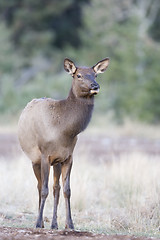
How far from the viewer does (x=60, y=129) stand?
320 inches

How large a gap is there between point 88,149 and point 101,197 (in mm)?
5860

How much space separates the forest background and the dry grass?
12.2 meters

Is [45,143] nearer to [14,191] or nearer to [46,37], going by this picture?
[14,191]

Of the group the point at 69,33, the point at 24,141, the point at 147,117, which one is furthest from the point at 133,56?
the point at 24,141

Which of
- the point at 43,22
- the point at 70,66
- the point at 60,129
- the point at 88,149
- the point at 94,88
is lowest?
the point at 60,129

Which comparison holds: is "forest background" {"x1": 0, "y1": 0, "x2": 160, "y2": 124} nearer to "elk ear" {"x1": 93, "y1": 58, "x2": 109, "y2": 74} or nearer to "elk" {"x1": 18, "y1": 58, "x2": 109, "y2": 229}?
"elk ear" {"x1": 93, "y1": 58, "x2": 109, "y2": 74}

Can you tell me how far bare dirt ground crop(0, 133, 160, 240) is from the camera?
6951 mm

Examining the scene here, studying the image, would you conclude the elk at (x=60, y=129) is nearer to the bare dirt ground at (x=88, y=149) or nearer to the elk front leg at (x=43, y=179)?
the elk front leg at (x=43, y=179)

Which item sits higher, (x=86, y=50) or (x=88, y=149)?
(x=86, y=50)

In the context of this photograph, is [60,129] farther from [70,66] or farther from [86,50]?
[86,50]

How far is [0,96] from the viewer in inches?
1116

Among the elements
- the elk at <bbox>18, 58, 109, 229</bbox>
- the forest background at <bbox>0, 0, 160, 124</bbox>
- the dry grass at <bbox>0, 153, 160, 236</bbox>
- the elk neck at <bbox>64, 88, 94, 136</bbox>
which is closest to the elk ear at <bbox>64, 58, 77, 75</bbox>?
the elk at <bbox>18, 58, 109, 229</bbox>

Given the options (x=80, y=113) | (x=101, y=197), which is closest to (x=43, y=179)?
(x=80, y=113)

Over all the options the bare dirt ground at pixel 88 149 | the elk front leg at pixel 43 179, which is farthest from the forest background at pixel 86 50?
the elk front leg at pixel 43 179
